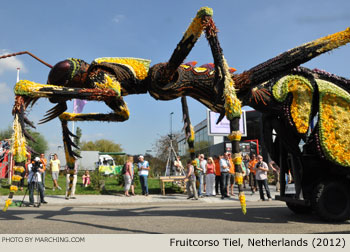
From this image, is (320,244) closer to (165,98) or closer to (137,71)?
(165,98)

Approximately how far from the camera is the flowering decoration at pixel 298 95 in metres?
5.67

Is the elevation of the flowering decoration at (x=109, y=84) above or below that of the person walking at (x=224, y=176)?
above

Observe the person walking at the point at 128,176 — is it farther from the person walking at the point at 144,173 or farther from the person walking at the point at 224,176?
the person walking at the point at 224,176

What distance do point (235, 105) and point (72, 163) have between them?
12.4 ft

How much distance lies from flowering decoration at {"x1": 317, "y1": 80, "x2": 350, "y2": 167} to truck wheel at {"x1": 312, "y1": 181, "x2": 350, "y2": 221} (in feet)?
1.76

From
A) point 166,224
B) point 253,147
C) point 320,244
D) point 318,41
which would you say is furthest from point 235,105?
point 253,147

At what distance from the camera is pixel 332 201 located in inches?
224

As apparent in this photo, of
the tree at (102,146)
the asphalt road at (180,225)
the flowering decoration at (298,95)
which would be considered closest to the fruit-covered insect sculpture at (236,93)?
the flowering decoration at (298,95)

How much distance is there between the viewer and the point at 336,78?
588 cm

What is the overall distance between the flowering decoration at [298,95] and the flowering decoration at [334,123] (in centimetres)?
25

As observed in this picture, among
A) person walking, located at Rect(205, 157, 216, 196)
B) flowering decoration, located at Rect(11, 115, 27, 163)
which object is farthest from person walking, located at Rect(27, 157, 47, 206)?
person walking, located at Rect(205, 157, 216, 196)

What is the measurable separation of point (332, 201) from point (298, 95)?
218 centimetres

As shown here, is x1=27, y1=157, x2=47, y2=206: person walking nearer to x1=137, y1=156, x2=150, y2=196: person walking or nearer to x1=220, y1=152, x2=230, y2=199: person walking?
x1=137, y1=156, x2=150, y2=196: person walking

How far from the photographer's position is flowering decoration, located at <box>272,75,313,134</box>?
18.6 ft
